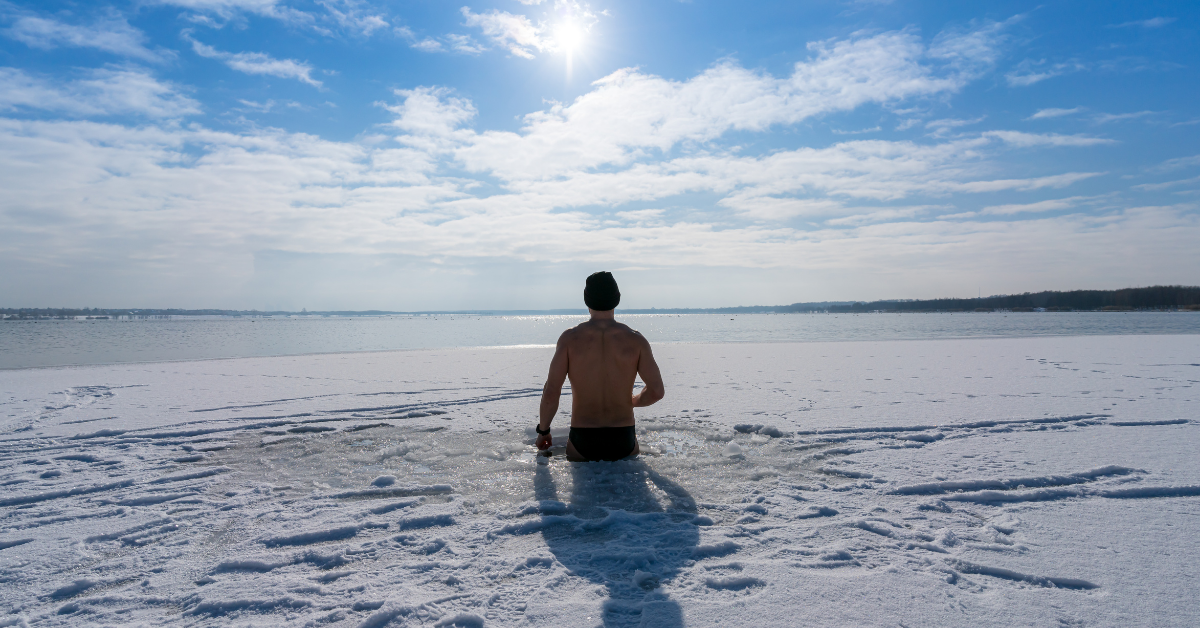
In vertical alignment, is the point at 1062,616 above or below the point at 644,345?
below

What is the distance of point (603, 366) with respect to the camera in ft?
14.6

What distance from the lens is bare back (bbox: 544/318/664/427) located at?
4449 mm

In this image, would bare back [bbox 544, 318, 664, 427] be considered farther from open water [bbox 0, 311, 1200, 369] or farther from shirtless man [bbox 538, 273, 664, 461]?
open water [bbox 0, 311, 1200, 369]

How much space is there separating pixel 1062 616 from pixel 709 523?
1.63 metres

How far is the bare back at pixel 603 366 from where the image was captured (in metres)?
4.45

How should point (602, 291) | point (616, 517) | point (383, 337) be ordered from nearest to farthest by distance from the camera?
point (616, 517) → point (602, 291) → point (383, 337)

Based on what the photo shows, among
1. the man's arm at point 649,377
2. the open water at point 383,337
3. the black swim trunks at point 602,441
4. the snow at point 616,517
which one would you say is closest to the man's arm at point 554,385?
the black swim trunks at point 602,441

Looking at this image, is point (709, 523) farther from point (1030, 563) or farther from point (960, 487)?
point (960, 487)

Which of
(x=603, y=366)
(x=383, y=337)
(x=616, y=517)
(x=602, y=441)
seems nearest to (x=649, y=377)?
(x=603, y=366)

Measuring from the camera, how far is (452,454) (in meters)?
5.08

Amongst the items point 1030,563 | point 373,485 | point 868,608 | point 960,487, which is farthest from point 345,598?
point 960,487

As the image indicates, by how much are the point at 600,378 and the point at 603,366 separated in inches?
4.1

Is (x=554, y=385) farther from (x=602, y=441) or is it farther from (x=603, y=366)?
(x=602, y=441)

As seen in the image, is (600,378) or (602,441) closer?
(600,378)
